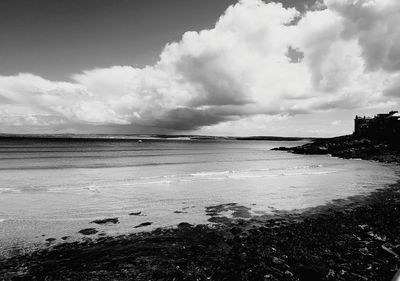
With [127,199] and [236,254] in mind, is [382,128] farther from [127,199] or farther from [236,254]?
[236,254]

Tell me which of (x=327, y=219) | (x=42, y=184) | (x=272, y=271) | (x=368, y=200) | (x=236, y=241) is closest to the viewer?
(x=272, y=271)

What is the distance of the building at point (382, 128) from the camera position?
73.9m

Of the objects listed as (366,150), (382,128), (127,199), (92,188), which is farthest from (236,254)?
(382,128)

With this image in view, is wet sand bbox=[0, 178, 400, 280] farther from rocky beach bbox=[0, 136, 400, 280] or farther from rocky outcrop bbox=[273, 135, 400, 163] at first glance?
rocky outcrop bbox=[273, 135, 400, 163]

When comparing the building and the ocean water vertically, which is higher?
the building

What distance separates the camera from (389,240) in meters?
10.4

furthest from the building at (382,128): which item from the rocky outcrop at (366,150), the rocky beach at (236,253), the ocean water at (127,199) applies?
the rocky beach at (236,253)

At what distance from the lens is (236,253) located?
9484 millimetres

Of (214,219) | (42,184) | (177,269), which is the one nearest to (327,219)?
(214,219)

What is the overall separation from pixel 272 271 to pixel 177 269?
9.08 ft

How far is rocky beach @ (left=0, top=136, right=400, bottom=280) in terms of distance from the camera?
8.03 metres

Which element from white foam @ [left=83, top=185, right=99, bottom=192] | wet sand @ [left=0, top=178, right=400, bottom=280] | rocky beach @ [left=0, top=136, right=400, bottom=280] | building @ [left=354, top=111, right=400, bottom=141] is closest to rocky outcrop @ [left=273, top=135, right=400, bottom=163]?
building @ [left=354, top=111, right=400, bottom=141]

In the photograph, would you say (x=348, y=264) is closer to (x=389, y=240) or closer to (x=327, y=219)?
(x=389, y=240)

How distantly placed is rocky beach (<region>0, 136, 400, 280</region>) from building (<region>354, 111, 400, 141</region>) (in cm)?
7280
